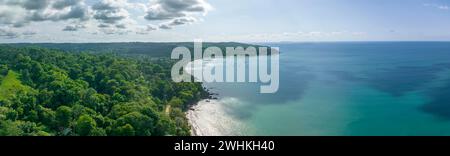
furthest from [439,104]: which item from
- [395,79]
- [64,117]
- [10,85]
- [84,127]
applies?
[10,85]

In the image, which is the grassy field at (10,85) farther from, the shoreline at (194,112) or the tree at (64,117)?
the shoreline at (194,112)

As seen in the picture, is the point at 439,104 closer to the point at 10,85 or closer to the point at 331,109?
the point at 331,109

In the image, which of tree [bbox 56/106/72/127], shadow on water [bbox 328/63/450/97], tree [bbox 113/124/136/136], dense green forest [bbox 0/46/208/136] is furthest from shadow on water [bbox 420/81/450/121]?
tree [bbox 56/106/72/127]

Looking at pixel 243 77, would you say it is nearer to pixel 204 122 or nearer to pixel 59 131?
pixel 204 122

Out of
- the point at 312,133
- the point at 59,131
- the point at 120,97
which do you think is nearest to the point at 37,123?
the point at 59,131

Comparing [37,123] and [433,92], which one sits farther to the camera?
[433,92]

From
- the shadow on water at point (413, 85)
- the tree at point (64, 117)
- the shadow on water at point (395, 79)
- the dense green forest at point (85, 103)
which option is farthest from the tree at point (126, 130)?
the shadow on water at point (395, 79)
